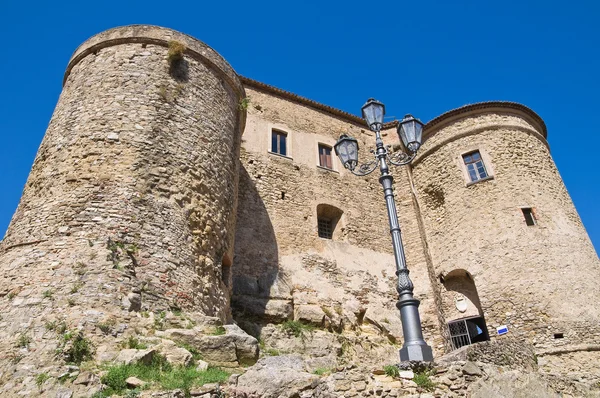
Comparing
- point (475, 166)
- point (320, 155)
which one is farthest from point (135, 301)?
point (475, 166)

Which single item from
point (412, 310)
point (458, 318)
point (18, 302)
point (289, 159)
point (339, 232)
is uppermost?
point (289, 159)

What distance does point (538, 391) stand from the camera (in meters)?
6.00

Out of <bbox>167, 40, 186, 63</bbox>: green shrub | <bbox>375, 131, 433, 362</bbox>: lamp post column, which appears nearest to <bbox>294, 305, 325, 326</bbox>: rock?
<bbox>375, 131, 433, 362</bbox>: lamp post column

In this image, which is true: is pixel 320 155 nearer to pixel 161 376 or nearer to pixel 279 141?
pixel 279 141

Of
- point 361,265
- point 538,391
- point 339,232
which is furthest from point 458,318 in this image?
point 538,391

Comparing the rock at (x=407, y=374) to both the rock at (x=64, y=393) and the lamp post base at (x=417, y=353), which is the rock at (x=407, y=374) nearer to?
the lamp post base at (x=417, y=353)

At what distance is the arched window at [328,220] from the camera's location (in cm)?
1639

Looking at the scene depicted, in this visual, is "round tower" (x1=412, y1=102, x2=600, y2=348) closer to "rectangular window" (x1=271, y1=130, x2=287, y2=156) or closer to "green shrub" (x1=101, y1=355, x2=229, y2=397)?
"rectangular window" (x1=271, y1=130, x2=287, y2=156)

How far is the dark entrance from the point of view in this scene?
14.8m

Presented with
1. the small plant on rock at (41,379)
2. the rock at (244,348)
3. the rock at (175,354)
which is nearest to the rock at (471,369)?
the rock at (244,348)

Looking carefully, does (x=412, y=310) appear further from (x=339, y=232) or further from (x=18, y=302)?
(x=339, y=232)

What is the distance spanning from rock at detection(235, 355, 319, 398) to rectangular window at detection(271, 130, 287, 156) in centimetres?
1131

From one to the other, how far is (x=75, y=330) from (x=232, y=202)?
4742 mm

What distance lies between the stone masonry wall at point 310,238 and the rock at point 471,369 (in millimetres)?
7258
